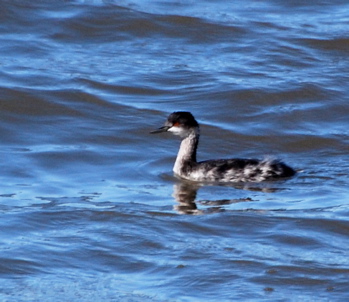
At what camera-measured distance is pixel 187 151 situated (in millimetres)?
12000

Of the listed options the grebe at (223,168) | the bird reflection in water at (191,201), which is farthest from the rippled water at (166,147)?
the grebe at (223,168)

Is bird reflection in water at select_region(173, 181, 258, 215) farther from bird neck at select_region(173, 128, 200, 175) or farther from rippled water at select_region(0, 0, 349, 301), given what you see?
bird neck at select_region(173, 128, 200, 175)

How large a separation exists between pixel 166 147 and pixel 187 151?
93 centimetres

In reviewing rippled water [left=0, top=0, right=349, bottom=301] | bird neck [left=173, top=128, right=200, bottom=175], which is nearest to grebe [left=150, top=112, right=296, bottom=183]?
bird neck [left=173, top=128, right=200, bottom=175]

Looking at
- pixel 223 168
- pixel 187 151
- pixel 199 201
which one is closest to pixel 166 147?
pixel 187 151

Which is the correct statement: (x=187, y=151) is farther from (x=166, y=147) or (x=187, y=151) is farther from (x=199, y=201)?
(x=199, y=201)

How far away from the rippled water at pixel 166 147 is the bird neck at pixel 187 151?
8.0 inches

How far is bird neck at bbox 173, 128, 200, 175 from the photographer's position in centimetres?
1173

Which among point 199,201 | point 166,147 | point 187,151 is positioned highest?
point 187,151

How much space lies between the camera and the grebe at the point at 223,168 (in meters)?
11.4

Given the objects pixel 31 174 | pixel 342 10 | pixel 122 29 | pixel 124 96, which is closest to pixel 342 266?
pixel 31 174

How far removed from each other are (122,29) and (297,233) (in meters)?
8.97

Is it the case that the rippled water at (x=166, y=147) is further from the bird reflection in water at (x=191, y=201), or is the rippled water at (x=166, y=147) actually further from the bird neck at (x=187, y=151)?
the bird neck at (x=187, y=151)

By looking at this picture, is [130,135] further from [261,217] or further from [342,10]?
[342,10]
